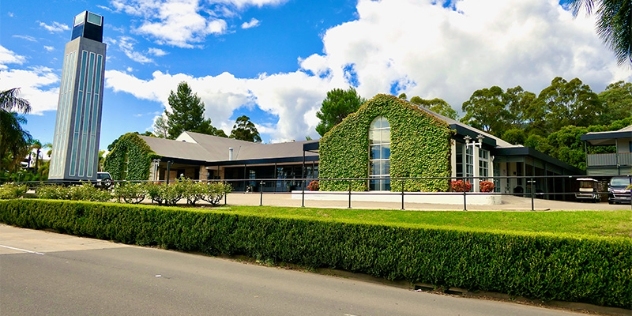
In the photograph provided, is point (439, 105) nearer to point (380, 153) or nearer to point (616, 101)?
point (616, 101)

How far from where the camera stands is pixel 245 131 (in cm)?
7169

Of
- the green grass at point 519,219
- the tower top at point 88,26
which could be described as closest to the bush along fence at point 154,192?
the green grass at point 519,219

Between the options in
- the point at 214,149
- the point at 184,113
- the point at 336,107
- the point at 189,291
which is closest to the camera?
the point at 189,291

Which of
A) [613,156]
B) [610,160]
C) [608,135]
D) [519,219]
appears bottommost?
[519,219]

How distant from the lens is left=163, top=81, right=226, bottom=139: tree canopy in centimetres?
6544

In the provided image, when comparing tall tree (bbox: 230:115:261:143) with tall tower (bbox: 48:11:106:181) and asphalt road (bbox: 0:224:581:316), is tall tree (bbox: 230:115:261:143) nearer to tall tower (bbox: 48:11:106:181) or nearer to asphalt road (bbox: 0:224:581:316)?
tall tower (bbox: 48:11:106:181)

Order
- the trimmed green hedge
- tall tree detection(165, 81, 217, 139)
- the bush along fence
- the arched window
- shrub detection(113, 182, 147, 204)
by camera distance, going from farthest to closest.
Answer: tall tree detection(165, 81, 217, 139) → the arched window → shrub detection(113, 182, 147, 204) → the bush along fence → the trimmed green hedge

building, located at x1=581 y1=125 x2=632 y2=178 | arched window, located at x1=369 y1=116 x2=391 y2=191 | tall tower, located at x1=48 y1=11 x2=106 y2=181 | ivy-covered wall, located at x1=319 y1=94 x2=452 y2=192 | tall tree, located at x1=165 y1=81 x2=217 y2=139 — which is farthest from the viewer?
tall tree, located at x1=165 y1=81 x2=217 y2=139

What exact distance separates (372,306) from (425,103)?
55.8 m

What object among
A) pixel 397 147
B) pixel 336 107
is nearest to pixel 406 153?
pixel 397 147

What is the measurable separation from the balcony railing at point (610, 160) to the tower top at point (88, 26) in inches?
1362

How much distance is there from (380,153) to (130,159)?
78.2 ft

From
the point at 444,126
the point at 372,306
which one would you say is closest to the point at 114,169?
the point at 444,126

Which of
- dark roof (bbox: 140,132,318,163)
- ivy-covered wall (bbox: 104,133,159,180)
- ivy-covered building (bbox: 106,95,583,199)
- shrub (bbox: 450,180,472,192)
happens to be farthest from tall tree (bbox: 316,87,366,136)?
shrub (bbox: 450,180,472,192)
